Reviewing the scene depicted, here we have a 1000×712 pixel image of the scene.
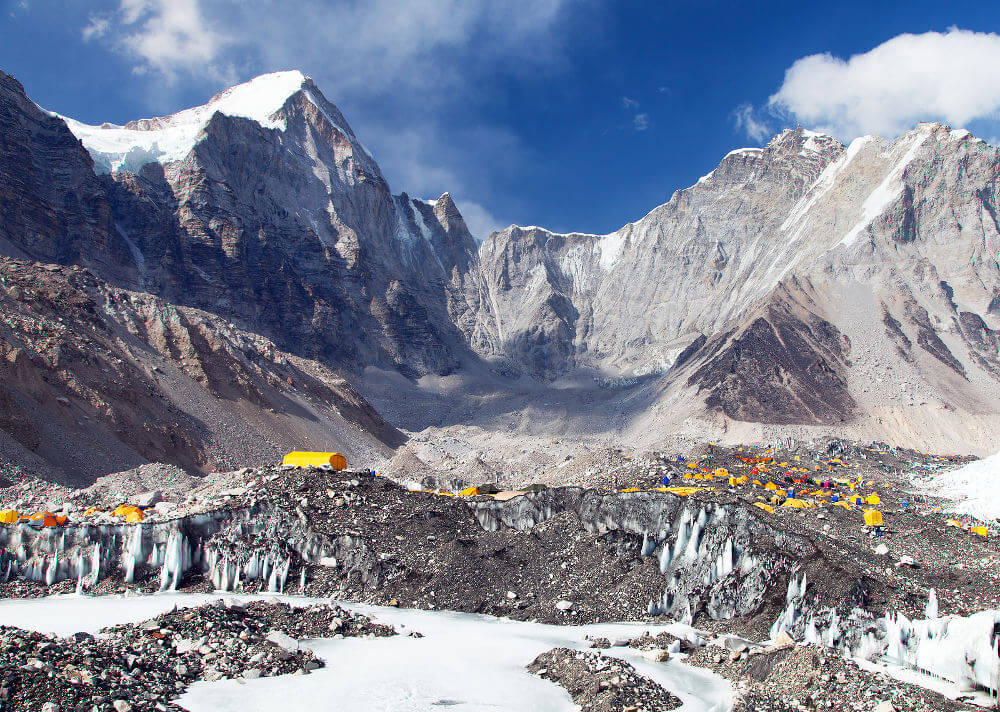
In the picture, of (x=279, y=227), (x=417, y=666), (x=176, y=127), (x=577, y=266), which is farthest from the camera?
(x=577, y=266)

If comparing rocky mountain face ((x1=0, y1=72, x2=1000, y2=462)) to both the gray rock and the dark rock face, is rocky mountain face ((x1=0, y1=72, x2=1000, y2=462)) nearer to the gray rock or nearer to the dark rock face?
the dark rock face

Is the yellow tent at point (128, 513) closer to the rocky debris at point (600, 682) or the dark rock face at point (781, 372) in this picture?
the rocky debris at point (600, 682)

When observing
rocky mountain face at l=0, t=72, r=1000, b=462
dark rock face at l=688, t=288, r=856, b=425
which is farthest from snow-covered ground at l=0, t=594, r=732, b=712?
dark rock face at l=688, t=288, r=856, b=425

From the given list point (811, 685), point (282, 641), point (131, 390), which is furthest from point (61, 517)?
point (131, 390)

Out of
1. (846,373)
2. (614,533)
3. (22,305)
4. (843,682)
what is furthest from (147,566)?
(846,373)

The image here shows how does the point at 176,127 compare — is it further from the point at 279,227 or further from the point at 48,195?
the point at 48,195

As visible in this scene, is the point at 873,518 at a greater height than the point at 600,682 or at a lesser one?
greater
